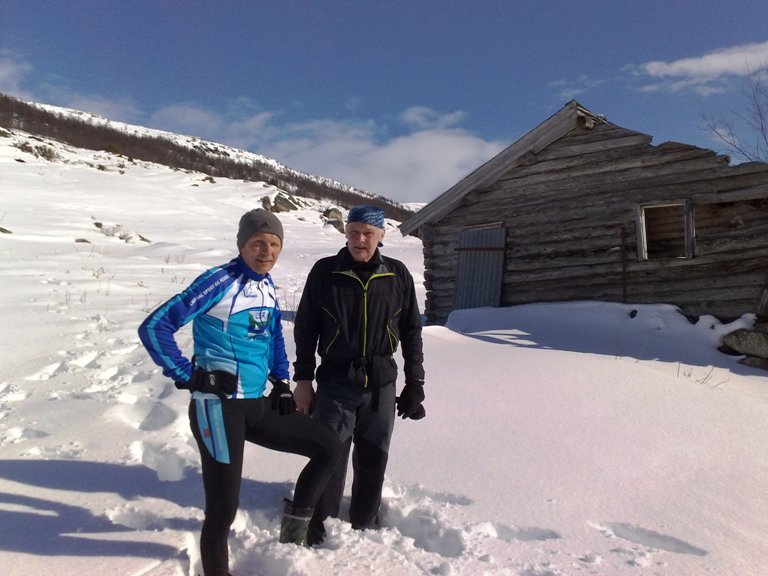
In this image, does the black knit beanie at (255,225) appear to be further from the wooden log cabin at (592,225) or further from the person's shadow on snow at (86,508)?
the wooden log cabin at (592,225)

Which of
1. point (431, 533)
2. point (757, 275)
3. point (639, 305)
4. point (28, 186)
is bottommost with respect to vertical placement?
point (431, 533)

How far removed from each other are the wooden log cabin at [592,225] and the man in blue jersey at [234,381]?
8348mm

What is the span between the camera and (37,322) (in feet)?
20.3

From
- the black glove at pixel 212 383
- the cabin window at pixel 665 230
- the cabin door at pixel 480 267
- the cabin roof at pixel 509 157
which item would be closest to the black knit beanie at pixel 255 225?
the black glove at pixel 212 383

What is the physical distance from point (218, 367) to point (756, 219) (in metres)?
9.37

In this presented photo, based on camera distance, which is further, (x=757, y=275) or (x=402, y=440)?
(x=757, y=275)

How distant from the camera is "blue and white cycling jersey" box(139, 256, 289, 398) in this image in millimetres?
2068

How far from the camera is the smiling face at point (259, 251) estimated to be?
7.54ft

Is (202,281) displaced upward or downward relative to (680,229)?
downward

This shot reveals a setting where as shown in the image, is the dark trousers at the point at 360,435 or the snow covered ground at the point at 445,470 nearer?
the snow covered ground at the point at 445,470

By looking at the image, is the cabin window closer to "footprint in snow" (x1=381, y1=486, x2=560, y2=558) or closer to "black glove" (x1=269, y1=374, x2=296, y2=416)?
"footprint in snow" (x1=381, y1=486, x2=560, y2=558)

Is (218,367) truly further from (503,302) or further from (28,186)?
(28,186)

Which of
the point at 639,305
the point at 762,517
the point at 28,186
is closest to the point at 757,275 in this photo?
the point at 639,305

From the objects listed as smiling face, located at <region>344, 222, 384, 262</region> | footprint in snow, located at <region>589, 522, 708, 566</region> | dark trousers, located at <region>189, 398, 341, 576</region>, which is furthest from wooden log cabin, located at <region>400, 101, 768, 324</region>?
dark trousers, located at <region>189, 398, 341, 576</region>
